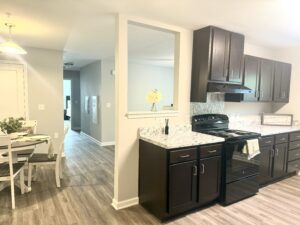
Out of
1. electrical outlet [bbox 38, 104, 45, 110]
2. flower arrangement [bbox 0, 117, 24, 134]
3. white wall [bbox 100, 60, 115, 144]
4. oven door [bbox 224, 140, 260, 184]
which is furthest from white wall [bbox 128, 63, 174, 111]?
oven door [bbox 224, 140, 260, 184]

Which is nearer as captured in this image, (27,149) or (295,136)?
(27,149)

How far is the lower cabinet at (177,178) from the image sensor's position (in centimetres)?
236

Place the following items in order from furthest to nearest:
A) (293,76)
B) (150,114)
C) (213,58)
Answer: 1. (293,76)
2. (213,58)
3. (150,114)

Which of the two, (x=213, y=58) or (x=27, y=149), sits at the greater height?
(x=213, y=58)

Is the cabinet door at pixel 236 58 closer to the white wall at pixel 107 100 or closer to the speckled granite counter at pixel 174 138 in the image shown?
the speckled granite counter at pixel 174 138

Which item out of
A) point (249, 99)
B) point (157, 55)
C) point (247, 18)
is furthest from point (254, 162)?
point (157, 55)

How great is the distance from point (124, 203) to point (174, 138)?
3.62 feet

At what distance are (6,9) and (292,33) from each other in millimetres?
4114

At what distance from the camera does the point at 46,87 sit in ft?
15.5

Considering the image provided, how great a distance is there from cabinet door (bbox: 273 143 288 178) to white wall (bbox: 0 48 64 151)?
4.48m

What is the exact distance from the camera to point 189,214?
8.64 ft

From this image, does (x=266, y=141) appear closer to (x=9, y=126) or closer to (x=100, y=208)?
(x=100, y=208)

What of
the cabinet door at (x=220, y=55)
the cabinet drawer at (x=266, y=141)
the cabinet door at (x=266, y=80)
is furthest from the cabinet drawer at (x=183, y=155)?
the cabinet door at (x=266, y=80)

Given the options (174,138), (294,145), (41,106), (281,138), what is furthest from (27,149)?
(294,145)
